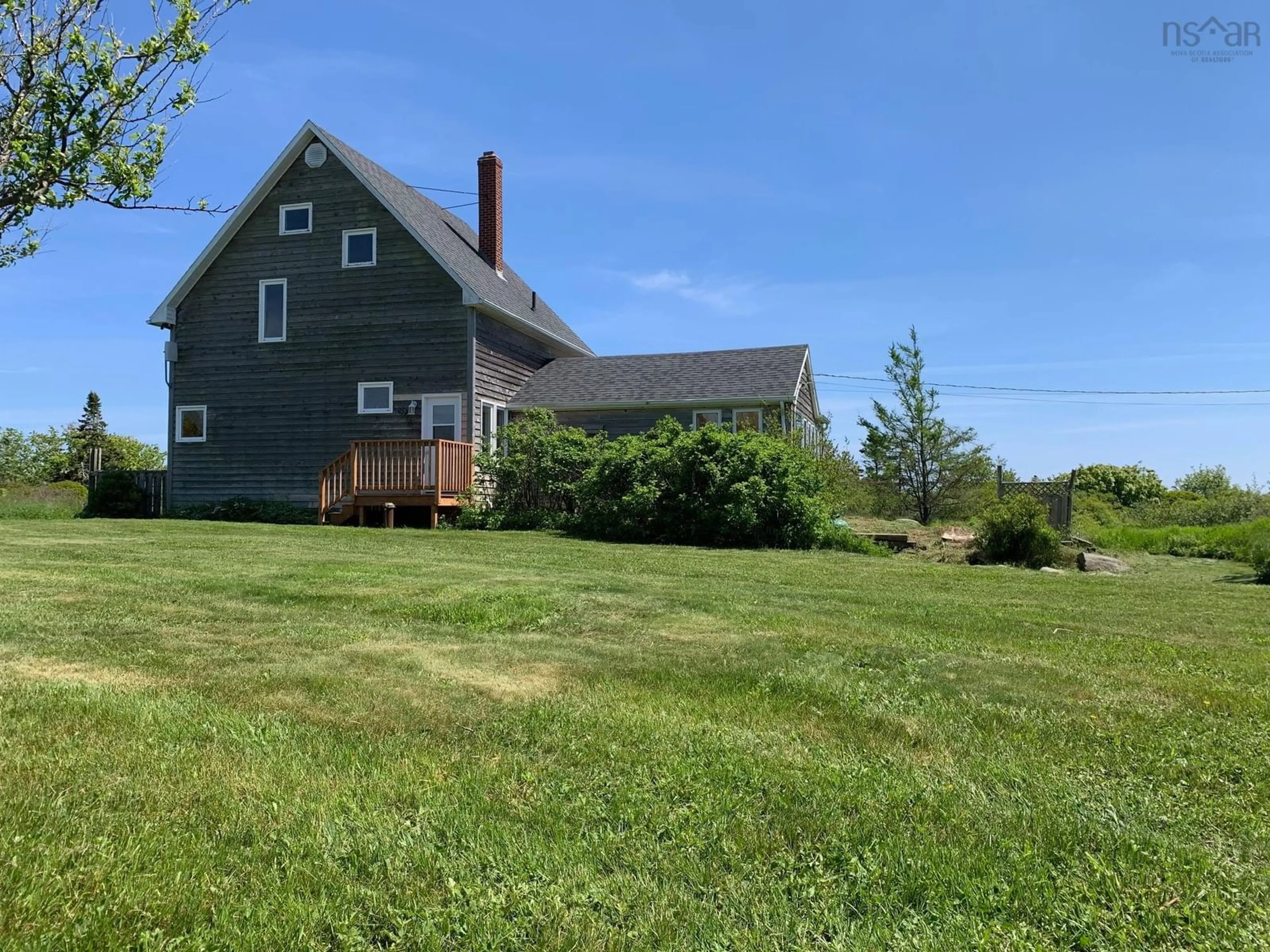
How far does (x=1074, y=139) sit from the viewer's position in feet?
49.4

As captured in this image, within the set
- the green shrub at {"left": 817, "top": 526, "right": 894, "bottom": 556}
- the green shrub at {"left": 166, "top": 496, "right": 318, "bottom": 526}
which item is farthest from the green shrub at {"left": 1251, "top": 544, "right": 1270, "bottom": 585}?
the green shrub at {"left": 166, "top": 496, "right": 318, "bottom": 526}

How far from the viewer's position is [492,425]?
20.4 metres

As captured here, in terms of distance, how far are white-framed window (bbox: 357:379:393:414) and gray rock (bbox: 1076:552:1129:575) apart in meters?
14.9

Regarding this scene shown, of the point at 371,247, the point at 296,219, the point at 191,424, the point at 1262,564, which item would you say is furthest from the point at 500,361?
the point at 1262,564

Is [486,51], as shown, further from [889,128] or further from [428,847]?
[428,847]

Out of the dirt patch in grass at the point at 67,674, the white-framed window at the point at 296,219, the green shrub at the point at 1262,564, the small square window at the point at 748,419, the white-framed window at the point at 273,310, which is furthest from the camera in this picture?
the white-framed window at the point at 273,310

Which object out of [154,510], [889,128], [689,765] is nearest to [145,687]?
[689,765]

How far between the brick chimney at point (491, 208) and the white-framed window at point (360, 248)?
11.6 ft

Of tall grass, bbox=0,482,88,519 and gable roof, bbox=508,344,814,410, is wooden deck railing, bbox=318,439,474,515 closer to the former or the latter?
gable roof, bbox=508,344,814,410

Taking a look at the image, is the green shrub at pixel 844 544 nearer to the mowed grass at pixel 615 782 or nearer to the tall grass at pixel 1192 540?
the tall grass at pixel 1192 540

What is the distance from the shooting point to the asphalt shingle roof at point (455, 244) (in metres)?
19.9

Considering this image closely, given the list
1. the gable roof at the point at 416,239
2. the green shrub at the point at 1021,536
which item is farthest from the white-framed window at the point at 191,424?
the green shrub at the point at 1021,536

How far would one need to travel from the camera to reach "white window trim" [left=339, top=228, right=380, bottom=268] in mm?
20125

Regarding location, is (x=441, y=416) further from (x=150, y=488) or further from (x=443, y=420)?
(x=150, y=488)
